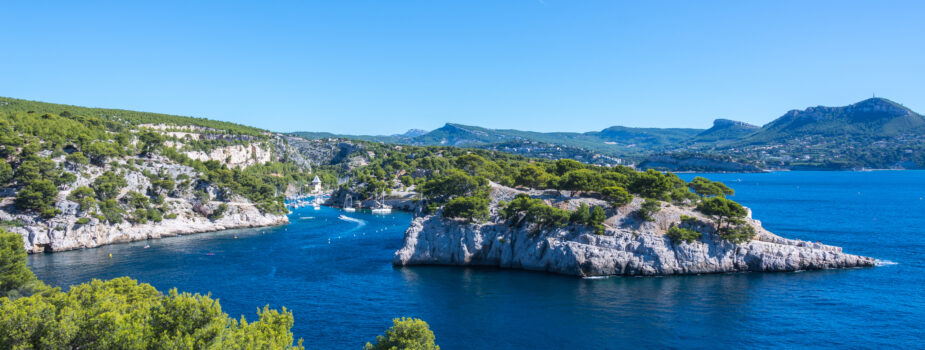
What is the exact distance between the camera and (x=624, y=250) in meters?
59.2

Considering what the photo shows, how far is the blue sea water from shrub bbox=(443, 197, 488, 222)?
301 inches

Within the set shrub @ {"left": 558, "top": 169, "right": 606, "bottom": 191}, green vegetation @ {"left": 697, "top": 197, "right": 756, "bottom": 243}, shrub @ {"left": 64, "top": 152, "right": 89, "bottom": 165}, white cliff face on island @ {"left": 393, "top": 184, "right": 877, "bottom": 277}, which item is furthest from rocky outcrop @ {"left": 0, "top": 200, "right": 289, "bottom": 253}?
green vegetation @ {"left": 697, "top": 197, "right": 756, "bottom": 243}

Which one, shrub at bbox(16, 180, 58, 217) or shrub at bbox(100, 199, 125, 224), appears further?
shrub at bbox(100, 199, 125, 224)

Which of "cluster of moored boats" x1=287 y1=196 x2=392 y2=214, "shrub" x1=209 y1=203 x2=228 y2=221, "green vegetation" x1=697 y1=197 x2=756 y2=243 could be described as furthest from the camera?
"cluster of moored boats" x1=287 y1=196 x2=392 y2=214

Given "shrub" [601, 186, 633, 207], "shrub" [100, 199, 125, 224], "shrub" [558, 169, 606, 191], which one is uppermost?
"shrub" [558, 169, 606, 191]

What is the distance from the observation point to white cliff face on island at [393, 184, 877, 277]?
58.8 meters

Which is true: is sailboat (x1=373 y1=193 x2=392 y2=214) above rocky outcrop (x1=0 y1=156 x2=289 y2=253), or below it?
below

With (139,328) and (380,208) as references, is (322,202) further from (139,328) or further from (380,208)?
(139,328)

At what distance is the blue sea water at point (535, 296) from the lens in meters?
40.4

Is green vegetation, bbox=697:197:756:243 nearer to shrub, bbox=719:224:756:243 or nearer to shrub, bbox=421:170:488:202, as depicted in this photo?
shrub, bbox=719:224:756:243

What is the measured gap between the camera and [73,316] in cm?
2395

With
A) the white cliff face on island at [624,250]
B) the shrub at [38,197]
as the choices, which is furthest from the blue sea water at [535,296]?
the shrub at [38,197]

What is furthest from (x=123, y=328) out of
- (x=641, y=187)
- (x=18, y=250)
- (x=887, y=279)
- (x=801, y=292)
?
(x=887, y=279)

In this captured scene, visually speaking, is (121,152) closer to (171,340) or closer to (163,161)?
(163,161)
